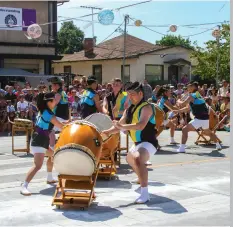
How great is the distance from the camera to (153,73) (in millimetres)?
38656

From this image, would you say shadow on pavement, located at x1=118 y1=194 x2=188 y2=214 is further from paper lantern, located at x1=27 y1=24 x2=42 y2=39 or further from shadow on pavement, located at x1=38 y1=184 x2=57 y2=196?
paper lantern, located at x1=27 y1=24 x2=42 y2=39

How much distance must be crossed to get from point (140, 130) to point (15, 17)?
2348cm

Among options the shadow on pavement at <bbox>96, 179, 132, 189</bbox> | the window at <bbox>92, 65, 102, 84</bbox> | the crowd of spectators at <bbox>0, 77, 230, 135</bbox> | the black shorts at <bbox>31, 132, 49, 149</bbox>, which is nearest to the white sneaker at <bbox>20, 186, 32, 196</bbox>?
the black shorts at <bbox>31, 132, 49, 149</bbox>

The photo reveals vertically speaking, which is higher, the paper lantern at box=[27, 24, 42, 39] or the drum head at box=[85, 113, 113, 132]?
the paper lantern at box=[27, 24, 42, 39]

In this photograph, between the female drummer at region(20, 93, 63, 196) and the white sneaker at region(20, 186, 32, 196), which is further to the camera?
the female drummer at region(20, 93, 63, 196)

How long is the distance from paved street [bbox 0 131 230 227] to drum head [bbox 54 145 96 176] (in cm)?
55

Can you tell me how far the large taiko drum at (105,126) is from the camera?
8.09 meters

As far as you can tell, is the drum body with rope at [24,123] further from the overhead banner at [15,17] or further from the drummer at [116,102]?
the overhead banner at [15,17]

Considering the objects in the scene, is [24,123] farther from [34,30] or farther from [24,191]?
[34,30]

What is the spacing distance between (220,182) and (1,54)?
23274 mm

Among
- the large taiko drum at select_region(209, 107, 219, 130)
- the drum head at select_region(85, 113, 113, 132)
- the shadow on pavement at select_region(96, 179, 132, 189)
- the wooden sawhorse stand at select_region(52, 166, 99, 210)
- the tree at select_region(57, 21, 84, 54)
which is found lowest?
the shadow on pavement at select_region(96, 179, 132, 189)

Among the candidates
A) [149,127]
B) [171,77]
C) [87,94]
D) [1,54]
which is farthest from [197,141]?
[171,77]

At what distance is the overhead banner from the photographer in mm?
28609

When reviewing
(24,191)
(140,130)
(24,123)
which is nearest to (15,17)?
(24,123)
